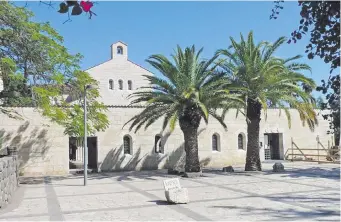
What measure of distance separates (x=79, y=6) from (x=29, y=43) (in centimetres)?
1455

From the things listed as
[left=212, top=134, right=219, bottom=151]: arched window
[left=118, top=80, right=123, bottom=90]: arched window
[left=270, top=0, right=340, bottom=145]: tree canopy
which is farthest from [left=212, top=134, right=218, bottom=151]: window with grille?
[left=270, top=0, right=340, bottom=145]: tree canopy

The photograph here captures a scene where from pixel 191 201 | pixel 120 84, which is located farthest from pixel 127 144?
pixel 120 84

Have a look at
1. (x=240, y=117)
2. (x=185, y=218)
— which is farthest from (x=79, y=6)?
(x=240, y=117)

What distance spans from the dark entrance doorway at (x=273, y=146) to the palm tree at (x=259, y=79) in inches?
347

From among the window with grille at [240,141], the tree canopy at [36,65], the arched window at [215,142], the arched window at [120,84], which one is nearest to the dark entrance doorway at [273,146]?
the window with grille at [240,141]

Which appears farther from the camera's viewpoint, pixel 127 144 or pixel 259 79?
pixel 127 144

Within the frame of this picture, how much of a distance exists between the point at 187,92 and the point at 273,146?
48.0 feet

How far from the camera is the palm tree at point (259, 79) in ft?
62.1

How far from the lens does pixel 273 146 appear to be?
30.1 meters

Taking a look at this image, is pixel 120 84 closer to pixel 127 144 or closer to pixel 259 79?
pixel 127 144

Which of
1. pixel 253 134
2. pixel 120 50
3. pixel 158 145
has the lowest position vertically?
pixel 158 145

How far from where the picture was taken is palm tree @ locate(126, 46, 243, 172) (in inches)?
726

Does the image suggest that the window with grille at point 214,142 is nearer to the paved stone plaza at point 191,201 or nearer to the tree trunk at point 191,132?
the tree trunk at point 191,132

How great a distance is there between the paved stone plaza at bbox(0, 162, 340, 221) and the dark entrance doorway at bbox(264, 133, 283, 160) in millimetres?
12337
